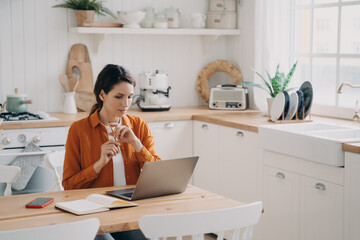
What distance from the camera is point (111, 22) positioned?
4.55m

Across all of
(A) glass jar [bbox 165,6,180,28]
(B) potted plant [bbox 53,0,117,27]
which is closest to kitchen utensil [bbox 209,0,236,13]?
(A) glass jar [bbox 165,6,180,28]

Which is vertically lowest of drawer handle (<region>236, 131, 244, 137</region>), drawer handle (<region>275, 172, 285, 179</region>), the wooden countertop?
drawer handle (<region>275, 172, 285, 179</region>)

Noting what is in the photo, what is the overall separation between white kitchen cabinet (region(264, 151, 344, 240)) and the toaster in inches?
45.3

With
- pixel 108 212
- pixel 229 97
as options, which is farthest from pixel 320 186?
pixel 229 97

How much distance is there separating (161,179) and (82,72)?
2386 mm

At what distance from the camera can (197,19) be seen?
4.66 meters

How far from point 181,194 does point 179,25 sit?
8.84ft

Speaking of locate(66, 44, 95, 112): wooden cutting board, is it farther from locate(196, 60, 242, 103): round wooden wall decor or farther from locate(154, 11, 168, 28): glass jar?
locate(196, 60, 242, 103): round wooden wall decor

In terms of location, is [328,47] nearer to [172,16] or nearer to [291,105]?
[291,105]

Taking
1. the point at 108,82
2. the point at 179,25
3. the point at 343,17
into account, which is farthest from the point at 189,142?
the point at 108,82

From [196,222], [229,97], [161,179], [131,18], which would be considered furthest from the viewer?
[229,97]

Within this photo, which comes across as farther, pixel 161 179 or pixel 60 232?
pixel 161 179

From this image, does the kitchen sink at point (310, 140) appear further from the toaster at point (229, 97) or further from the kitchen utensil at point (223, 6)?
the kitchen utensil at point (223, 6)

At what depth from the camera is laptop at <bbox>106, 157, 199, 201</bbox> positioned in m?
2.18
